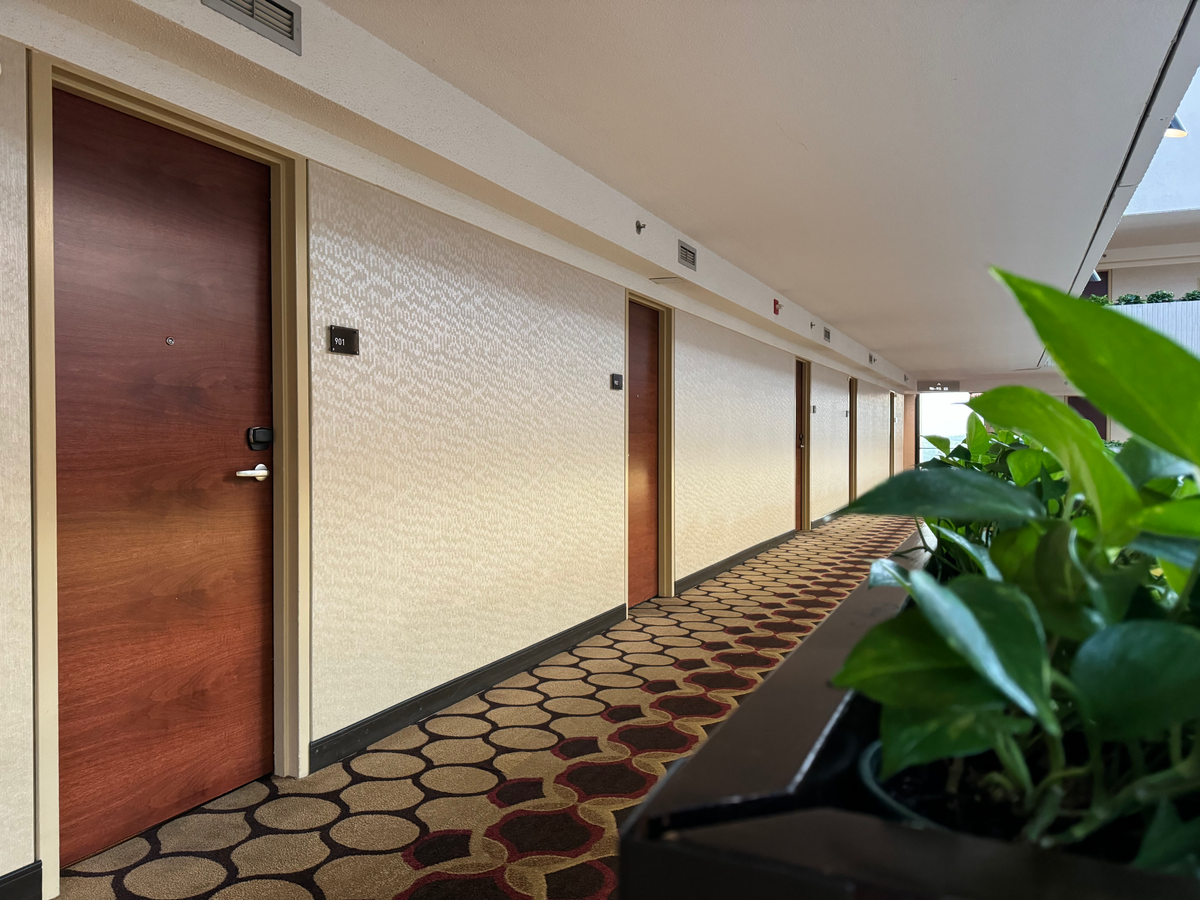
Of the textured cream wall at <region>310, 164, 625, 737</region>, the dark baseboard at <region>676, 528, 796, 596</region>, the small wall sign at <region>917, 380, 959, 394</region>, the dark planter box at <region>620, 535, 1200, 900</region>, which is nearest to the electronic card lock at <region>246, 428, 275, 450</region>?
the textured cream wall at <region>310, 164, 625, 737</region>

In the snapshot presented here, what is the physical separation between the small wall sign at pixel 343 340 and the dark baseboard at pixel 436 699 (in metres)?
1.37

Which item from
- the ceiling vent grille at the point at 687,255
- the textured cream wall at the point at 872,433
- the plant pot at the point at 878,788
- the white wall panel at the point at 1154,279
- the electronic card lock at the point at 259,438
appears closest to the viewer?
the plant pot at the point at 878,788

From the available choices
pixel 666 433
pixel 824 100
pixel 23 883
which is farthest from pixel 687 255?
pixel 23 883

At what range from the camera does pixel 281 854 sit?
2170 mm

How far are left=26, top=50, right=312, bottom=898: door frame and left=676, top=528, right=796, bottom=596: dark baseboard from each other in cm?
361

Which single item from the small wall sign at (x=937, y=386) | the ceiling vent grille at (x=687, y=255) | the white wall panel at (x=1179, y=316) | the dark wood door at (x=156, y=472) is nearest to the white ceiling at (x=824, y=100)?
the ceiling vent grille at (x=687, y=255)

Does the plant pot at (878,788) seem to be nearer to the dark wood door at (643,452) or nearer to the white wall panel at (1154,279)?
the dark wood door at (643,452)

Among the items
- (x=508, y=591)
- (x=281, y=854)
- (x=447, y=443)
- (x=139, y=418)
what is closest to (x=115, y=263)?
(x=139, y=418)

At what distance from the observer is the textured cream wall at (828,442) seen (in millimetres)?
10141

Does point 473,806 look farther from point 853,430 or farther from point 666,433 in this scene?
point 853,430

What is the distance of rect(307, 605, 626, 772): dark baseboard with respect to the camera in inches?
112

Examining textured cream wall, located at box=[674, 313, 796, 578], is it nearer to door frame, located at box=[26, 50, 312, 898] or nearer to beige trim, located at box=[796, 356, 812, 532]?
beige trim, located at box=[796, 356, 812, 532]

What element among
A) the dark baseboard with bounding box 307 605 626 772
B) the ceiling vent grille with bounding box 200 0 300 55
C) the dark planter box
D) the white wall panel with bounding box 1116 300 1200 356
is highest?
the white wall panel with bounding box 1116 300 1200 356

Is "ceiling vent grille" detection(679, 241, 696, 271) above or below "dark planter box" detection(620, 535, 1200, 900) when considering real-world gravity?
above
